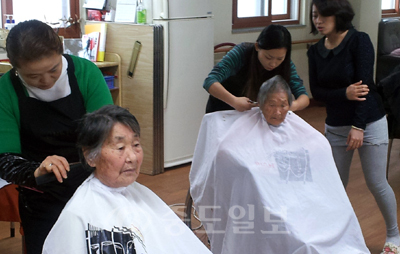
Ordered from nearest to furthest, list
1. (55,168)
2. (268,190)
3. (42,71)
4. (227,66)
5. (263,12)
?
1. (55,168)
2. (42,71)
3. (268,190)
4. (227,66)
5. (263,12)

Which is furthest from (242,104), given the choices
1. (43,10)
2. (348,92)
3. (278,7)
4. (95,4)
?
(278,7)

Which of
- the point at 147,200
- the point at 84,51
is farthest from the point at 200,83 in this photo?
the point at 147,200

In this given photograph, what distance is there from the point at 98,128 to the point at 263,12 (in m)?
4.69

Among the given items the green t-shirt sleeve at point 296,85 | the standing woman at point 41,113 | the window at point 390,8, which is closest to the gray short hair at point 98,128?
the standing woman at point 41,113

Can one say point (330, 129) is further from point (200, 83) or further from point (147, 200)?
point (200, 83)

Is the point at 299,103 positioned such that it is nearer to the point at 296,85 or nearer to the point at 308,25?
the point at 296,85

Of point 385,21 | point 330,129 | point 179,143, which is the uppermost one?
point 385,21

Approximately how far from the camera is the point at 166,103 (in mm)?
4062

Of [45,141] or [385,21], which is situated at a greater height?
[385,21]

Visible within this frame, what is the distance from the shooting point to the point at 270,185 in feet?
6.89

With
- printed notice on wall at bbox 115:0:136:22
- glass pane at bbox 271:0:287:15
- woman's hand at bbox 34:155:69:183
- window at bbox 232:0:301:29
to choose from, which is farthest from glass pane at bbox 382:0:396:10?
woman's hand at bbox 34:155:69:183

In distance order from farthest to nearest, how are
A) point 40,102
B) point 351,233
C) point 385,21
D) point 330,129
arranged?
point 385,21
point 330,129
point 351,233
point 40,102

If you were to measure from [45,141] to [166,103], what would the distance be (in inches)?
96.6

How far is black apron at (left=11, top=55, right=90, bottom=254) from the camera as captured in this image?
1612 millimetres
